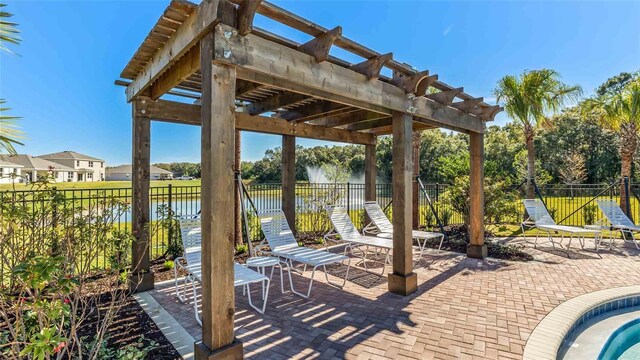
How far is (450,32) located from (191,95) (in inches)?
339

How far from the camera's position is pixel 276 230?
18.1ft

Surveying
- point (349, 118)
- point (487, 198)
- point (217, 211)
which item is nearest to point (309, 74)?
point (217, 211)

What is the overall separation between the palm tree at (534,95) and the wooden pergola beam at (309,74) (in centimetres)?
568

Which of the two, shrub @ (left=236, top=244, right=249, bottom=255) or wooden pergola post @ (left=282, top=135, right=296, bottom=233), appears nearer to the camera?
shrub @ (left=236, top=244, right=249, bottom=255)

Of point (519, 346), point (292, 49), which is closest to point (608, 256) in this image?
point (519, 346)

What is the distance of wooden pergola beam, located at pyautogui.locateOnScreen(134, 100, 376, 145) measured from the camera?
4859 mm

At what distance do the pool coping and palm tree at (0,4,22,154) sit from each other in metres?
4.86

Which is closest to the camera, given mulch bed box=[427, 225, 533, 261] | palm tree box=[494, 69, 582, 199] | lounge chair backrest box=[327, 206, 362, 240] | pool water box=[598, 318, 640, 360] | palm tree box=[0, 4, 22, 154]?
palm tree box=[0, 4, 22, 154]

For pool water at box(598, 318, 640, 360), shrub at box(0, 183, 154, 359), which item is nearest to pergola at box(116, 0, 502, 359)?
shrub at box(0, 183, 154, 359)

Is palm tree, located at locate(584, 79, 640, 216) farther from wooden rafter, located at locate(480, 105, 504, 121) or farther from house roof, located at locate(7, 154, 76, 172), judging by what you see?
house roof, located at locate(7, 154, 76, 172)

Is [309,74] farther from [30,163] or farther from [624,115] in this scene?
[30,163]

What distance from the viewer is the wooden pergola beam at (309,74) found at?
8.75 ft

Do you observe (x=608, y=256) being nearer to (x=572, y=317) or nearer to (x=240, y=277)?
(x=572, y=317)

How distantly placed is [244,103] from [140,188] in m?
2.53
